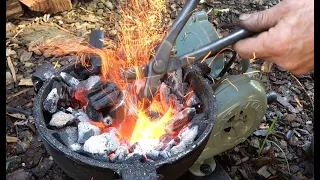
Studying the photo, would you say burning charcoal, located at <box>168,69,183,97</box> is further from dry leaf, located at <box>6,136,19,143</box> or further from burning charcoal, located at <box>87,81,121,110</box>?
dry leaf, located at <box>6,136,19,143</box>

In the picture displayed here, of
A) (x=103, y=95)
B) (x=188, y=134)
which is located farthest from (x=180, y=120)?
(x=103, y=95)

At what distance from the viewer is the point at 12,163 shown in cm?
223

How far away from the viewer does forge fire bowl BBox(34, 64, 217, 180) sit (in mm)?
1405

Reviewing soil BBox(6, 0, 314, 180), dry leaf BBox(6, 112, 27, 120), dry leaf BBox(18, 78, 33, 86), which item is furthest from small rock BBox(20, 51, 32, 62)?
dry leaf BBox(6, 112, 27, 120)

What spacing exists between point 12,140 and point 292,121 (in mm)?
1659

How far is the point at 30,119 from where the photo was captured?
2443 millimetres

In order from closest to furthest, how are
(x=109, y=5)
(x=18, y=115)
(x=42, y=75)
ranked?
(x=42, y=75), (x=18, y=115), (x=109, y=5)

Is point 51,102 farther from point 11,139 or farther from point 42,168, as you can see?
point 11,139

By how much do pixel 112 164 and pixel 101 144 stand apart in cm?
14

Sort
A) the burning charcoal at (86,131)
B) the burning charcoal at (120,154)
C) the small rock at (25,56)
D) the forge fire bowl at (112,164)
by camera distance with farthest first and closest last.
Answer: the small rock at (25,56), the burning charcoal at (86,131), the burning charcoal at (120,154), the forge fire bowl at (112,164)

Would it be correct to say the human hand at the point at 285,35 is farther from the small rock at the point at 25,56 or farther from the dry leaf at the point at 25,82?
the small rock at the point at 25,56

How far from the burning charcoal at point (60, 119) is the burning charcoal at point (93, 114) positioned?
7cm

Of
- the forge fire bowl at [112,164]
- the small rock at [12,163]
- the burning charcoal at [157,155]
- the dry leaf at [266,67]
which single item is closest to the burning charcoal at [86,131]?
the forge fire bowl at [112,164]

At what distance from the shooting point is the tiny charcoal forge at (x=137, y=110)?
4.92 ft
